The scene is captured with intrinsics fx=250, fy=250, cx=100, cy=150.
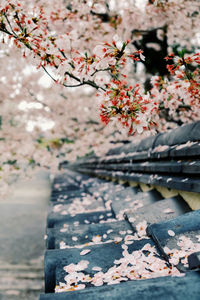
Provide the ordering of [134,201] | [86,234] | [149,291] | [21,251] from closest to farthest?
[149,291] < [86,234] < [134,201] < [21,251]

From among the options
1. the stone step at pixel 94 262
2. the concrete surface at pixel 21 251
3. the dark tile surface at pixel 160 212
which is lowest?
the concrete surface at pixel 21 251

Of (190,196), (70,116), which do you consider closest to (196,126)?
(190,196)

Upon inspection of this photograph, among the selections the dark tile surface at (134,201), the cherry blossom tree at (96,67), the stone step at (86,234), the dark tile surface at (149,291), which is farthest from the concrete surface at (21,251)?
the dark tile surface at (149,291)

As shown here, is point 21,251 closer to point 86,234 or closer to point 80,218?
point 80,218

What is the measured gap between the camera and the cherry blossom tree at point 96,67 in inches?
76.2

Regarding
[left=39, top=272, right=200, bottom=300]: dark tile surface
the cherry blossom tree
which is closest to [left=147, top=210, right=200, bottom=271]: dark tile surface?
[left=39, top=272, right=200, bottom=300]: dark tile surface

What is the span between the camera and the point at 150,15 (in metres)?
5.42

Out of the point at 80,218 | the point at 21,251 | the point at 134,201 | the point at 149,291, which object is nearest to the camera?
the point at 149,291

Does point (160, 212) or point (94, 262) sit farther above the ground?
point (160, 212)

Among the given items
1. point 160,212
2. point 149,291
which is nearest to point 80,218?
point 160,212

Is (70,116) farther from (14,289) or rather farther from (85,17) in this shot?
(14,289)

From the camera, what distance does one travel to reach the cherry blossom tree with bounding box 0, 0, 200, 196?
193 centimetres

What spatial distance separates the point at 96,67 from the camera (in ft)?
6.11

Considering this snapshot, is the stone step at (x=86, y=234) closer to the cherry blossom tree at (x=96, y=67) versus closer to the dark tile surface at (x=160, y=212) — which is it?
the dark tile surface at (x=160, y=212)
